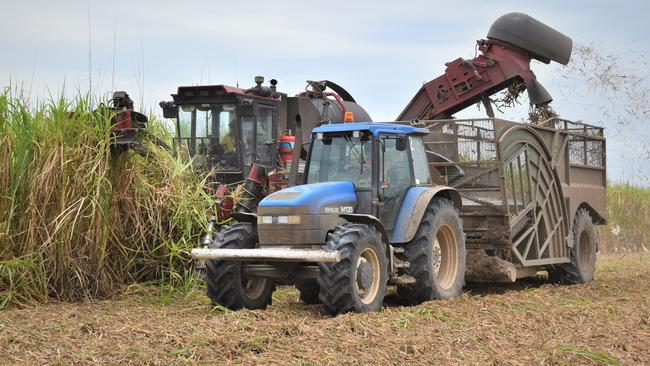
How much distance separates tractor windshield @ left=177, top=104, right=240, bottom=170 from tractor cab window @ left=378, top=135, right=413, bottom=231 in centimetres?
383

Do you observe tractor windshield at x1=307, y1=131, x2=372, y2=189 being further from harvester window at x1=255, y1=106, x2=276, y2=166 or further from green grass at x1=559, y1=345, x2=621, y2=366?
harvester window at x1=255, y1=106, x2=276, y2=166

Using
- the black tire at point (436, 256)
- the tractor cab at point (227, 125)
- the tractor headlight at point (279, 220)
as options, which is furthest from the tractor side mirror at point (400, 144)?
the tractor cab at point (227, 125)

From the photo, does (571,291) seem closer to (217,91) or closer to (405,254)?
(405,254)

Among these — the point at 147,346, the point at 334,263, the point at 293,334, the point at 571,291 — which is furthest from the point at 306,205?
the point at 571,291

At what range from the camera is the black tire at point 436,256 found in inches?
356

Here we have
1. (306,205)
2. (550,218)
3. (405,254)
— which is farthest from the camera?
(550,218)

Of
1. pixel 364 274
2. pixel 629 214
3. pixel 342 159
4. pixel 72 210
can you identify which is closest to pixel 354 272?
pixel 364 274

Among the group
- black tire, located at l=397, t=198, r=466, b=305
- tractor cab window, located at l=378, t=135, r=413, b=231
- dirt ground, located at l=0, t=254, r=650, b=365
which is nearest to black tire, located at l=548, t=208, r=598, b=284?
dirt ground, located at l=0, t=254, r=650, b=365

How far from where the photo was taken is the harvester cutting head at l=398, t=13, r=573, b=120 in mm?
14102

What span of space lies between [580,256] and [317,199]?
5.85 metres

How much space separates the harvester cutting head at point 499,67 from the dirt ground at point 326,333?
5296mm

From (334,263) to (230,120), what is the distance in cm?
528

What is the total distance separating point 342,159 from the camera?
9172 mm

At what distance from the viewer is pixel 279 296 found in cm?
1056
